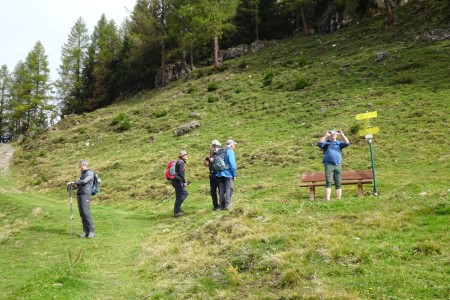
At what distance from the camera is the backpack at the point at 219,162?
43.0 ft

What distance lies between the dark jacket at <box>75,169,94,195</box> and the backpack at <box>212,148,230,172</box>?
4.04 meters

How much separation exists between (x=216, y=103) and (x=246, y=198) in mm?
22783

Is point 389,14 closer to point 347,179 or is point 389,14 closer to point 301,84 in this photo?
point 301,84

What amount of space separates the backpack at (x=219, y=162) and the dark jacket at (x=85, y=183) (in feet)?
13.3

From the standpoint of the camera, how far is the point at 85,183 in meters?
12.8

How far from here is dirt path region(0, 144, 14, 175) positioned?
3886 centimetres

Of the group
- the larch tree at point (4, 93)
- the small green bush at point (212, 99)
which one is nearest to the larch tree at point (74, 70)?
the larch tree at point (4, 93)

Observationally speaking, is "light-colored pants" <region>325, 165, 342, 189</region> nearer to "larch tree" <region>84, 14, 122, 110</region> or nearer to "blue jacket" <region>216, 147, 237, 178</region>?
"blue jacket" <region>216, 147, 237, 178</region>

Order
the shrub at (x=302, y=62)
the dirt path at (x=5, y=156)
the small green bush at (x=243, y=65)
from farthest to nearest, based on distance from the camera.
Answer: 1. the small green bush at (x=243, y=65)
2. the shrub at (x=302, y=62)
3. the dirt path at (x=5, y=156)

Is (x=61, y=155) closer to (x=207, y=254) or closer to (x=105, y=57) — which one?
(x=207, y=254)

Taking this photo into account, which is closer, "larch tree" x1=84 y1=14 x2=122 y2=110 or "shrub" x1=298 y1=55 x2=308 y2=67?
"shrub" x1=298 y1=55 x2=308 y2=67

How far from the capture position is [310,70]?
37.9 m

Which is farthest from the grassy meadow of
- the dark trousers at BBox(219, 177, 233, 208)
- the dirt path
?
the dirt path

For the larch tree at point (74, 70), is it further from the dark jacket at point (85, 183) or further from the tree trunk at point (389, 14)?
the dark jacket at point (85, 183)
